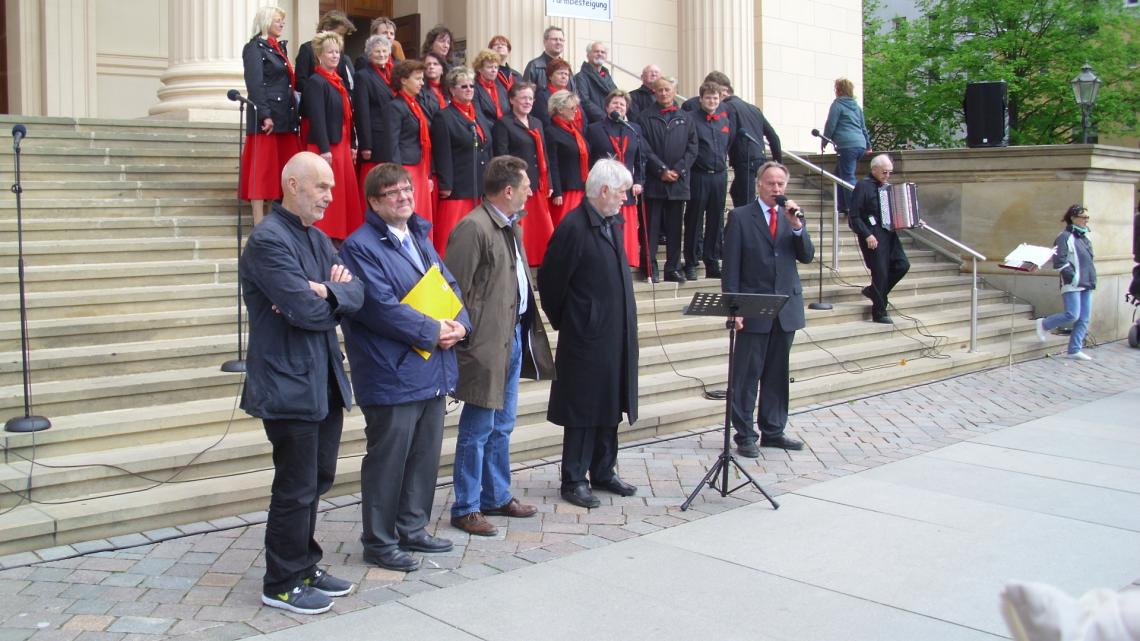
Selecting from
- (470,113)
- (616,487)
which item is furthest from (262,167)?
(616,487)

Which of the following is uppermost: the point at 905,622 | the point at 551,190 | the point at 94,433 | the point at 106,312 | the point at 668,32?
the point at 668,32

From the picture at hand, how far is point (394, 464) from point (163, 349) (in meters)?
2.75

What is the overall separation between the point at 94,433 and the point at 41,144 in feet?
14.6

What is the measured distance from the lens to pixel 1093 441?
8742 millimetres

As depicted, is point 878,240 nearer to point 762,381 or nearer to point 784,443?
point 762,381

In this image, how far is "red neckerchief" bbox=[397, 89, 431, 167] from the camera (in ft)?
31.4

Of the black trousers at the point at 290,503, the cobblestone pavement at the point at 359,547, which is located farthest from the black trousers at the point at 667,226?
the black trousers at the point at 290,503

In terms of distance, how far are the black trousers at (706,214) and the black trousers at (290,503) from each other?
23.0 ft

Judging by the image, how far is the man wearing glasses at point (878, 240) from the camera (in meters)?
12.3

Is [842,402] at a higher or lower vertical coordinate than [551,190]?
lower

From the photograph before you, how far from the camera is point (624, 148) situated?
10.9 metres

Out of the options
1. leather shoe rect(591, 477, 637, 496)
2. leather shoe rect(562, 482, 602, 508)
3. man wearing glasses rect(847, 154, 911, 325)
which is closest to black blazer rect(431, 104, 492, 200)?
leather shoe rect(591, 477, 637, 496)

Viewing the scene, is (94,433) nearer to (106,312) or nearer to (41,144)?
(106,312)

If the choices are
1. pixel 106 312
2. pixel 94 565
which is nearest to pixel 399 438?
pixel 94 565
